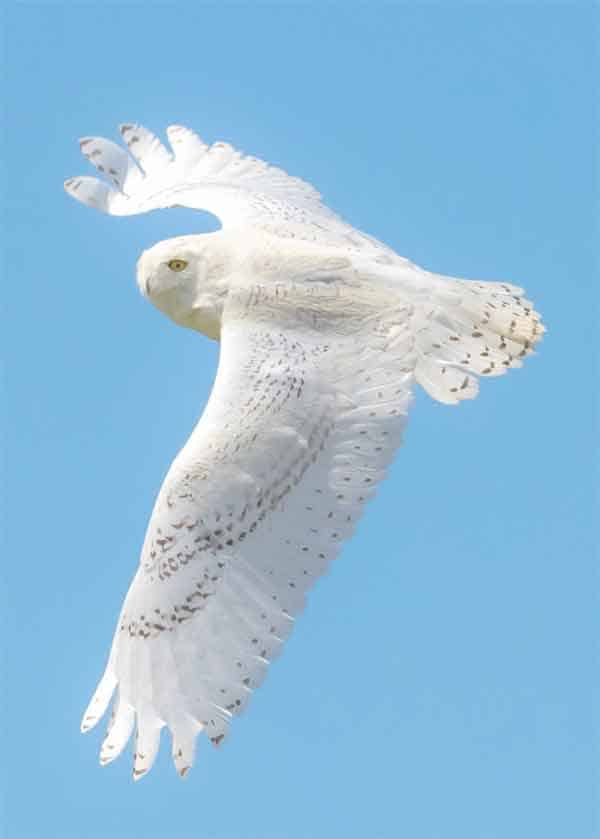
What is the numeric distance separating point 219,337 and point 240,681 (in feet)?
8.13

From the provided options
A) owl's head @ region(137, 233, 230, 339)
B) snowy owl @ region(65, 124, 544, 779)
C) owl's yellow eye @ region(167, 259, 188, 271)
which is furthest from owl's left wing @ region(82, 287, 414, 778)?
owl's yellow eye @ region(167, 259, 188, 271)

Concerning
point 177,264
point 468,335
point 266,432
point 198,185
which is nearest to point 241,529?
point 266,432

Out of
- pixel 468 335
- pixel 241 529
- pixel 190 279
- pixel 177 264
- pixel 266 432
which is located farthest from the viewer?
pixel 177 264

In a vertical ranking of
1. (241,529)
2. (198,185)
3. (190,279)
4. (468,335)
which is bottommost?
(241,529)

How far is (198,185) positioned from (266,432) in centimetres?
360

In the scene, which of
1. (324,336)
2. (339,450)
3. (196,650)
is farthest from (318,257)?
(196,650)

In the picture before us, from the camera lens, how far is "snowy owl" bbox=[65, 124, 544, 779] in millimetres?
10797

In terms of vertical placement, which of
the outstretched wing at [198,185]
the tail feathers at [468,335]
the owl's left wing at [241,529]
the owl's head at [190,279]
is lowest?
the owl's left wing at [241,529]

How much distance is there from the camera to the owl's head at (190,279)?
40.3 feet

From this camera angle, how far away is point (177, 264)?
12.6 meters

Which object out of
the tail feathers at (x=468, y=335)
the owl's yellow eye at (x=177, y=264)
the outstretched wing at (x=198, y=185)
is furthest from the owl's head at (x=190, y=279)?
the tail feathers at (x=468, y=335)

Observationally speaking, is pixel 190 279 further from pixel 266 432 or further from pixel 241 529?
pixel 241 529

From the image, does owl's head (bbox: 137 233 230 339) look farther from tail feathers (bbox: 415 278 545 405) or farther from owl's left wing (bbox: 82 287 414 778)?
tail feathers (bbox: 415 278 545 405)

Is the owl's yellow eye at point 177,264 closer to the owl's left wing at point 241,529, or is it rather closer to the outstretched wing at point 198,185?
the outstretched wing at point 198,185
